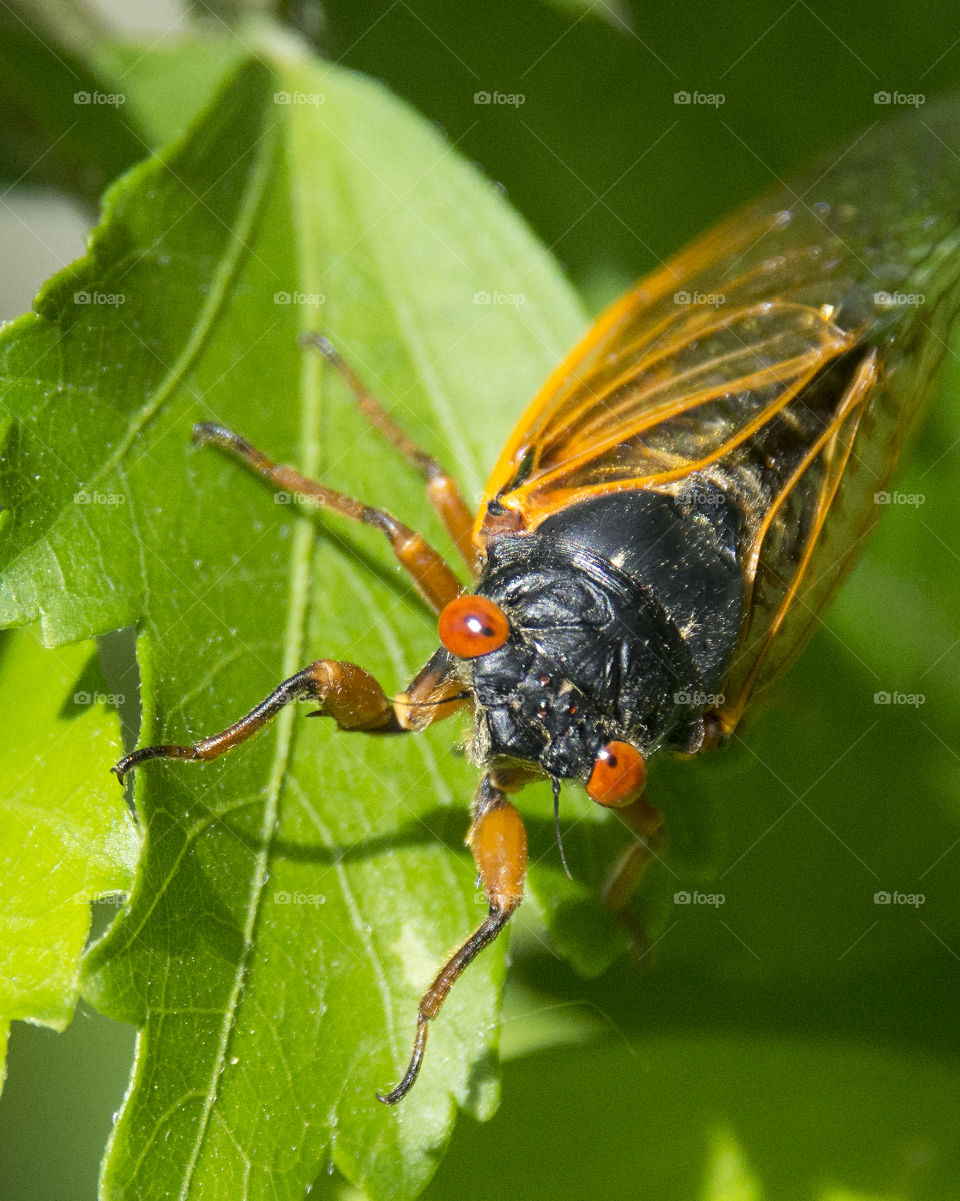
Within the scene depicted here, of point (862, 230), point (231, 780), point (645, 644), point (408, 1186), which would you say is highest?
point (862, 230)

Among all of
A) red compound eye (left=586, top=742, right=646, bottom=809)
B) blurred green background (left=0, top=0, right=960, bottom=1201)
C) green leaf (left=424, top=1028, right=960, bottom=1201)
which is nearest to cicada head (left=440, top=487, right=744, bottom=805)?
red compound eye (left=586, top=742, right=646, bottom=809)

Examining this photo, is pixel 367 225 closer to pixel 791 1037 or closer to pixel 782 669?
pixel 782 669

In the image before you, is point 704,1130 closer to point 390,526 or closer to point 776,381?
point 390,526

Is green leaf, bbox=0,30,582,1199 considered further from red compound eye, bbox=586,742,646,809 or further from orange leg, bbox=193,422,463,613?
red compound eye, bbox=586,742,646,809

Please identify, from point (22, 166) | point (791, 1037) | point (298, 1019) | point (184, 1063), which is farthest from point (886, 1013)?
point (22, 166)

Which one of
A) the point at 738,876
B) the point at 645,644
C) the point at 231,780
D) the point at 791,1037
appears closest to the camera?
the point at 231,780

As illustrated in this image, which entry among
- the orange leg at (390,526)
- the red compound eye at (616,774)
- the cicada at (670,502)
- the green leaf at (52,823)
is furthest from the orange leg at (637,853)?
the green leaf at (52,823)

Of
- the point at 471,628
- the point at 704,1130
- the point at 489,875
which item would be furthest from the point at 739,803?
the point at 471,628
